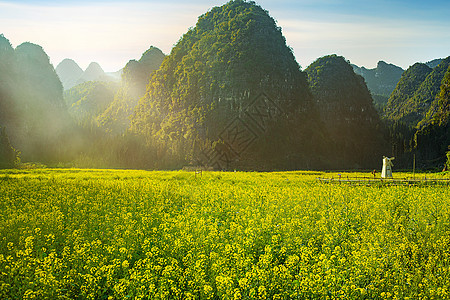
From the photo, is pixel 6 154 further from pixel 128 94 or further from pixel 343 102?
pixel 343 102

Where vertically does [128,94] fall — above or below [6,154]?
above

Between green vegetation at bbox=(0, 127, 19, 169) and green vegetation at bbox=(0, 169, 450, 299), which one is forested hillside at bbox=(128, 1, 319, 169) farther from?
green vegetation at bbox=(0, 169, 450, 299)

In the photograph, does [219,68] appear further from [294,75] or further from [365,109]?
[365,109]

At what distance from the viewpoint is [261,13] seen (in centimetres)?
11056

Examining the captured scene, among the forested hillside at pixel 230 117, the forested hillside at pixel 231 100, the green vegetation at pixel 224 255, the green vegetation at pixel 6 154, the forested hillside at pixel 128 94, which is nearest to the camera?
the green vegetation at pixel 224 255

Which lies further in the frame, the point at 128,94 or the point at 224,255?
the point at 128,94

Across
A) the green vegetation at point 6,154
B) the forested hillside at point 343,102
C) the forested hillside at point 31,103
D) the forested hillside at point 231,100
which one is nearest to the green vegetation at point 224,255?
the green vegetation at point 6,154

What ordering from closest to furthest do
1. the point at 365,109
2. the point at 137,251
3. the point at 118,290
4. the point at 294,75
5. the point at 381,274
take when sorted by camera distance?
the point at 118,290, the point at 381,274, the point at 137,251, the point at 294,75, the point at 365,109

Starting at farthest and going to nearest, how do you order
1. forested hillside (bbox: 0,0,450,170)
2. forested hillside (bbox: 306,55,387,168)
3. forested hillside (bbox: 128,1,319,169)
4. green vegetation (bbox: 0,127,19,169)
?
1. forested hillside (bbox: 306,55,387,168)
2. forested hillside (bbox: 0,0,450,170)
3. forested hillside (bbox: 128,1,319,169)
4. green vegetation (bbox: 0,127,19,169)

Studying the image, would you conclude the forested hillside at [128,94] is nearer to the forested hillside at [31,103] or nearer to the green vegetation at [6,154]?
the forested hillside at [31,103]

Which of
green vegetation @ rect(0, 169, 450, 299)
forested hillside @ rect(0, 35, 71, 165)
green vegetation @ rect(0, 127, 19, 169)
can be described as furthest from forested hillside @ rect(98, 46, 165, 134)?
green vegetation @ rect(0, 169, 450, 299)

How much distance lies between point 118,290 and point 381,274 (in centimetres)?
583

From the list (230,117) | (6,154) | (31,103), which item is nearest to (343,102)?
(230,117)

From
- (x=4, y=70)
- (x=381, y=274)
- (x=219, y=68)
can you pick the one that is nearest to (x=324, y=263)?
(x=381, y=274)
